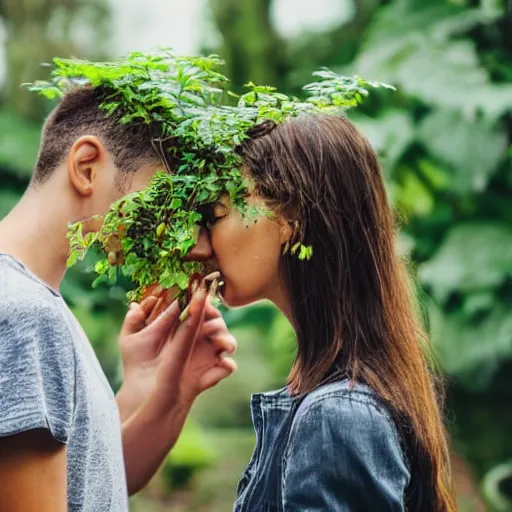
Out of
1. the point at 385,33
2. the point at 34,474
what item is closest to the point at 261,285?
the point at 34,474

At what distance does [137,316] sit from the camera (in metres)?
2.68

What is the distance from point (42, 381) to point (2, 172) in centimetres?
383

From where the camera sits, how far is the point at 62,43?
7129 mm

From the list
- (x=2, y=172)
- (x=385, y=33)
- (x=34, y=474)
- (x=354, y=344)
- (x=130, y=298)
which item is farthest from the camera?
(x=385, y=33)

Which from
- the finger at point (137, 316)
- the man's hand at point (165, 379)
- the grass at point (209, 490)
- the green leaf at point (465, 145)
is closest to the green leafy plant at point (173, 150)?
the man's hand at point (165, 379)

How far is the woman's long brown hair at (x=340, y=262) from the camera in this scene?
2057mm

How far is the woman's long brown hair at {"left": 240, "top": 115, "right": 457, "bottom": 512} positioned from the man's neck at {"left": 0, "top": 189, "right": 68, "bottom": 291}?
46 cm

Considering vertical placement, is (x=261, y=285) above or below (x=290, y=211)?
below

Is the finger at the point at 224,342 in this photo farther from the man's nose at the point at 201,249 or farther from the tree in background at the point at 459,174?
the tree in background at the point at 459,174

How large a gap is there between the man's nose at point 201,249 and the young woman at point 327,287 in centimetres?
2

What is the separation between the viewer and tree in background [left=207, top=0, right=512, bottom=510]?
5.59m

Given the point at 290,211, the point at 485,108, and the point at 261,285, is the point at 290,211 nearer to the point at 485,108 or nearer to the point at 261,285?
the point at 261,285

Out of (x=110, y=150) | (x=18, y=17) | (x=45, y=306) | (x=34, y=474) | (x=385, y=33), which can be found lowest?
(x=34, y=474)

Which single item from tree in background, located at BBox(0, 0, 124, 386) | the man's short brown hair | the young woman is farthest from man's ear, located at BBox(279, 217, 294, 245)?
tree in background, located at BBox(0, 0, 124, 386)
